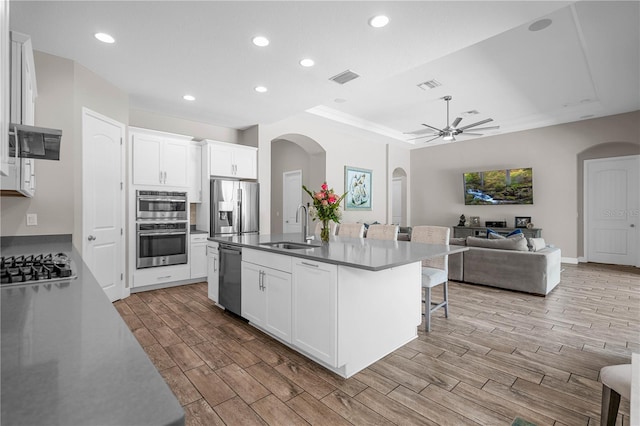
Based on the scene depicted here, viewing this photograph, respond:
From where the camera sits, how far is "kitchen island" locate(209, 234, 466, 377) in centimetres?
218

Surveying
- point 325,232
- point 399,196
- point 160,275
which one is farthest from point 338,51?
point 399,196

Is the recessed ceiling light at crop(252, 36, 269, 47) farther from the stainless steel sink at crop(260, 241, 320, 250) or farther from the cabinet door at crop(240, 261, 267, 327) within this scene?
the cabinet door at crop(240, 261, 267, 327)

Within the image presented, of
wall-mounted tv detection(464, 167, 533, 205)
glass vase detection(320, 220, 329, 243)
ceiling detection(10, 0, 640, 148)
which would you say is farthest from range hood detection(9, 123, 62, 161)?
wall-mounted tv detection(464, 167, 533, 205)

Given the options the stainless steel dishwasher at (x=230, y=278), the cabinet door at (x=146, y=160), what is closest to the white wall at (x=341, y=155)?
the cabinet door at (x=146, y=160)

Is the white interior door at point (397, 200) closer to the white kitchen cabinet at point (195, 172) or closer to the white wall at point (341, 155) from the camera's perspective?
the white wall at point (341, 155)

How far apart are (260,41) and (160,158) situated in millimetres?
2670

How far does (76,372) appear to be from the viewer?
0.60 m

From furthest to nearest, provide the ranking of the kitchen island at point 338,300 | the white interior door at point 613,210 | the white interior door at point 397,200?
the white interior door at point 397,200
the white interior door at point 613,210
the kitchen island at point 338,300

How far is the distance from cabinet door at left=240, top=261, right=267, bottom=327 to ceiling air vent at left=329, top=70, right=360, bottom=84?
234 cm

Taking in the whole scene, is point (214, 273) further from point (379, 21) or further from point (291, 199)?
point (291, 199)

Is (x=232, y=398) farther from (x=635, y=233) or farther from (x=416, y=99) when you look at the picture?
(x=635, y=233)

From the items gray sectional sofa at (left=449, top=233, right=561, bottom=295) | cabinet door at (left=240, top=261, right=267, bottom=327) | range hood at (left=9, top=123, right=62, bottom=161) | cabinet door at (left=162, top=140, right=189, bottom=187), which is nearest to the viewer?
range hood at (left=9, top=123, right=62, bottom=161)

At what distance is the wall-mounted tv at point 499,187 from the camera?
722 centimetres

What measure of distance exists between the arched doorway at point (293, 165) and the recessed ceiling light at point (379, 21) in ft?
13.0
